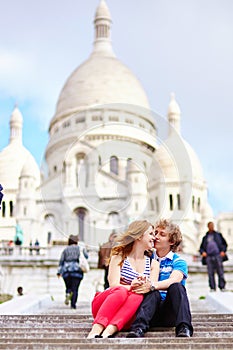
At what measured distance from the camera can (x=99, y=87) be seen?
216ft

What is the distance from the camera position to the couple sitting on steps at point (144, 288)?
6238 millimetres

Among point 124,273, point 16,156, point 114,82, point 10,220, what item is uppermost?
point 114,82

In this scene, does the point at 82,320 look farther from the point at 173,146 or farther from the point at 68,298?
the point at 173,146

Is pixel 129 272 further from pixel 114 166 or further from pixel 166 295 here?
pixel 114 166

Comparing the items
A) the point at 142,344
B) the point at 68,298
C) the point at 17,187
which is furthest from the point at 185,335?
the point at 17,187

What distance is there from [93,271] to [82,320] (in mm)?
17776

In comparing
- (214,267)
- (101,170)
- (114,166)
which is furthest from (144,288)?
(114,166)

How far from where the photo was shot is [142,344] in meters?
5.77

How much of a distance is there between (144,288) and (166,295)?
0.27 metres

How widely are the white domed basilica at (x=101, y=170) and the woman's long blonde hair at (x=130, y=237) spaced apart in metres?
37.5

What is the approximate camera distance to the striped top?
673 centimetres

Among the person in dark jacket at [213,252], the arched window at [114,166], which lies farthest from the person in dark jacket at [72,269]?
the arched window at [114,166]

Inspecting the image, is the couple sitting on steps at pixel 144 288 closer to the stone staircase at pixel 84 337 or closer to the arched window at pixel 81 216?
the stone staircase at pixel 84 337

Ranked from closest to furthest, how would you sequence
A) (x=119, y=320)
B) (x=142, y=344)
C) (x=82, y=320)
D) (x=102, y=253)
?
1. (x=142, y=344)
2. (x=119, y=320)
3. (x=82, y=320)
4. (x=102, y=253)
